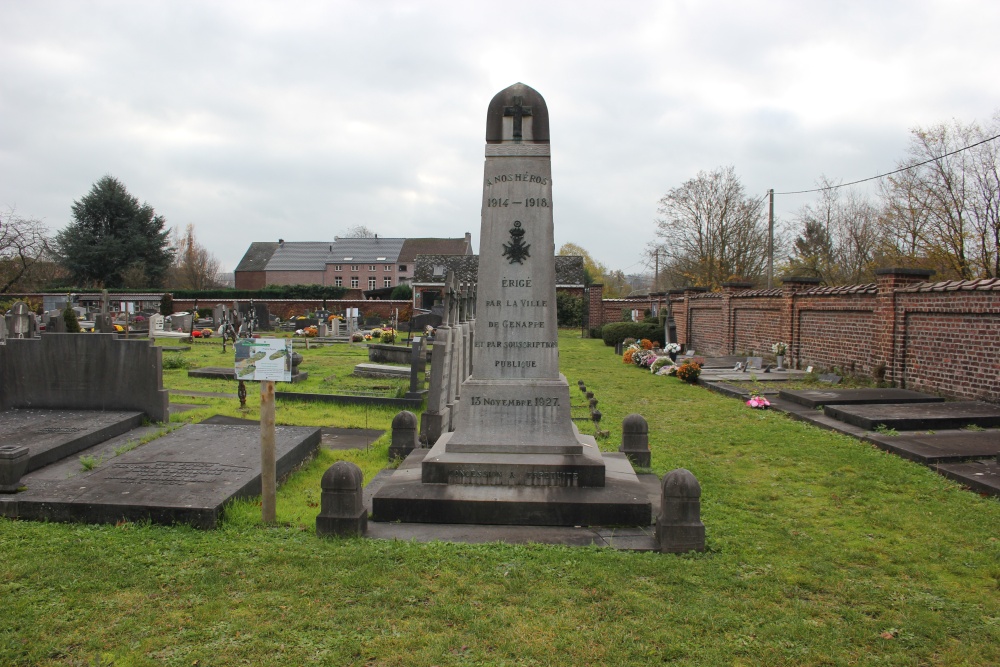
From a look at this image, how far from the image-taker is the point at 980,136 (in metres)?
20.6

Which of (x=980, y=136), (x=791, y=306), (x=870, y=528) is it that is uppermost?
(x=980, y=136)

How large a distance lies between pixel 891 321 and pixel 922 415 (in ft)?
11.9

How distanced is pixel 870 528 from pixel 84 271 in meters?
53.0

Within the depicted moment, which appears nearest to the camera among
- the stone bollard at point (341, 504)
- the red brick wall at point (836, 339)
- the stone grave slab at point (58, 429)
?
the stone bollard at point (341, 504)

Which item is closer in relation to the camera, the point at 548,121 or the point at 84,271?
the point at 548,121

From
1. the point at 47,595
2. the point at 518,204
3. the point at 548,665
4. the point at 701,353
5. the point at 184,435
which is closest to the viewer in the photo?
the point at 548,665

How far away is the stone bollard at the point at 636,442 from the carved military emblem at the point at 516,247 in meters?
2.45

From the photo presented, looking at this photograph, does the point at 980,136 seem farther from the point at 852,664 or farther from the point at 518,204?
the point at 852,664

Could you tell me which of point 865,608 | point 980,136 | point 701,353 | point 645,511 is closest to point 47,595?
point 645,511

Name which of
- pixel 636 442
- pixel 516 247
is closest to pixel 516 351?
pixel 516 247

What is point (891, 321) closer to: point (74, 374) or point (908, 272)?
point (908, 272)

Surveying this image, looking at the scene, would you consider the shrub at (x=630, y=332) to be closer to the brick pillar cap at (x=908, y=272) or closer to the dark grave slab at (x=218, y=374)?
the brick pillar cap at (x=908, y=272)

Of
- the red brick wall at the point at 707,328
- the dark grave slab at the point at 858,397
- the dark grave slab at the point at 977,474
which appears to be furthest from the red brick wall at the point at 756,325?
the dark grave slab at the point at 977,474

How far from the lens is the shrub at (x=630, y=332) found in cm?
2517
